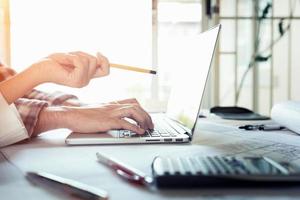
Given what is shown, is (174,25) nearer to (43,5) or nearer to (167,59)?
(167,59)

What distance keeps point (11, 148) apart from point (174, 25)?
152 centimetres

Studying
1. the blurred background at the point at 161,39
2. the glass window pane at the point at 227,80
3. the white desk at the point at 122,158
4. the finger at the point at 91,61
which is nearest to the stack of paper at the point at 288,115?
the white desk at the point at 122,158

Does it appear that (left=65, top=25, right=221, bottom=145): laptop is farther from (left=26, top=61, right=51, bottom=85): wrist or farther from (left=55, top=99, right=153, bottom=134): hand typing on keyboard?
(left=26, top=61, right=51, bottom=85): wrist

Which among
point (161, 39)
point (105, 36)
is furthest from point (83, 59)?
point (161, 39)

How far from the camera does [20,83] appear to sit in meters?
0.75

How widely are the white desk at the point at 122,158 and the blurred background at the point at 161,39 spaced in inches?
44.8

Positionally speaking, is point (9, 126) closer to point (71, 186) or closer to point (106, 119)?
point (106, 119)

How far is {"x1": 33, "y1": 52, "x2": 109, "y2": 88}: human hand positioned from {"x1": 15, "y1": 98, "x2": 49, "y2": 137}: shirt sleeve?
2.2 inches

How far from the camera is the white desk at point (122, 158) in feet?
1.20

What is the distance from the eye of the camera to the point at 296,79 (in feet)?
6.71

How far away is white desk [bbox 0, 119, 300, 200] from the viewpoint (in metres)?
0.37

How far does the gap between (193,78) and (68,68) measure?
0.88ft

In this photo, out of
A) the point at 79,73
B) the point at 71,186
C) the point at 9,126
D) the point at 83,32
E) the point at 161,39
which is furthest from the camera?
the point at 161,39

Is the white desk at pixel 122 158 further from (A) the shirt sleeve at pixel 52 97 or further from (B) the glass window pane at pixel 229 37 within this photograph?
(B) the glass window pane at pixel 229 37
